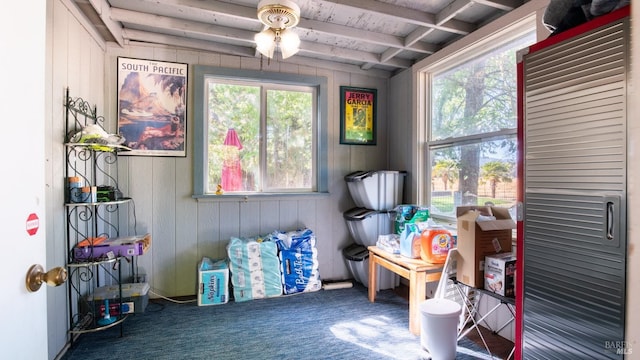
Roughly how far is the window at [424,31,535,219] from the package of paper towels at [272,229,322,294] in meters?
1.39

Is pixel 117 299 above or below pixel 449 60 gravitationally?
below

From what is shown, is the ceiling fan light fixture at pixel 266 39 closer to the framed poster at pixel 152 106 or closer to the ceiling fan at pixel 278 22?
the ceiling fan at pixel 278 22

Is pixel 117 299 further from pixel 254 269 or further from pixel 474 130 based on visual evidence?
pixel 474 130

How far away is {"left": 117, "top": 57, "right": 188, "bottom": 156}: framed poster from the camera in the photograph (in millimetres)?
3037

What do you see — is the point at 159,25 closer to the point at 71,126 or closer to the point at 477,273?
the point at 71,126

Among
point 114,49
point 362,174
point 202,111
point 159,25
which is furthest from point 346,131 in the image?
point 114,49

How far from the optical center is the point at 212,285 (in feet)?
9.86

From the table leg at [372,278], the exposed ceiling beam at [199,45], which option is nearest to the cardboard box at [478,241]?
the table leg at [372,278]

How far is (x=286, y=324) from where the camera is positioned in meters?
2.63

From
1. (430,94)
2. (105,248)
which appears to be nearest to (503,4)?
(430,94)

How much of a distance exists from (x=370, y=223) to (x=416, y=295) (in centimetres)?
108

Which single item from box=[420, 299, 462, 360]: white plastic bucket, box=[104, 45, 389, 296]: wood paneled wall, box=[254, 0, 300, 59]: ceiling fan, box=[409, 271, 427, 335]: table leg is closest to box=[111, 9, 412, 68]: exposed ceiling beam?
box=[104, 45, 389, 296]: wood paneled wall

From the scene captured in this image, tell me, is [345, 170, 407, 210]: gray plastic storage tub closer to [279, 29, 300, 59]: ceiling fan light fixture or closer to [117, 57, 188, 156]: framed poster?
[279, 29, 300, 59]: ceiling fan light fixture

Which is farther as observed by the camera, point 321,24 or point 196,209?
point 196,209
